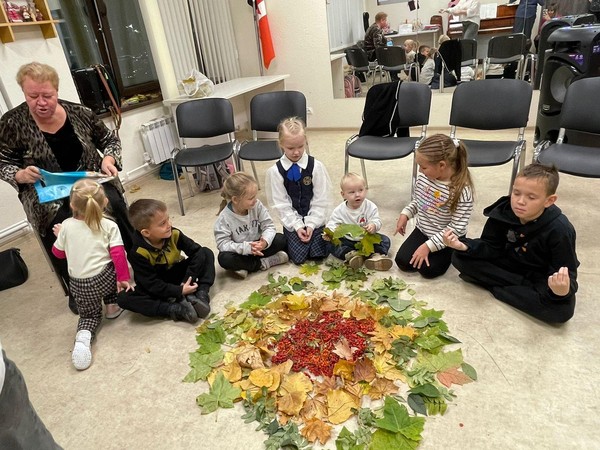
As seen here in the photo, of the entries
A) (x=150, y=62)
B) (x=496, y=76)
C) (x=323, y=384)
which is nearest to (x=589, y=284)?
(x=323, y=384)

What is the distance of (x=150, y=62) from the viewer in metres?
4.48

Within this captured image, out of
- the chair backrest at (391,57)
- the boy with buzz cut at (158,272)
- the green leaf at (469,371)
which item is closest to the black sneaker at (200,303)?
the boy with buzz cut at (158,272)

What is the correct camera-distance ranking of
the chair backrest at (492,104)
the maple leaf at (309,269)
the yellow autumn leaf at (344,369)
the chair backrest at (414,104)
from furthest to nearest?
the chair backrest at (414,104) → the chair backrest at (492,104) → the maple leaf at (309,269) → the yellow autumn leaf at (344,369)

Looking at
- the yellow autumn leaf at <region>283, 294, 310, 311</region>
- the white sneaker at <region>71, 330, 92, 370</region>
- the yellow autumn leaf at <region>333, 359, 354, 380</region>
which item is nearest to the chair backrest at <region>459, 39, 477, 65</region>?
the yellow autumn leaf at <region>283, 294, 310, 311</region>

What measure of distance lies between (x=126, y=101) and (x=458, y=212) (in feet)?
11.1

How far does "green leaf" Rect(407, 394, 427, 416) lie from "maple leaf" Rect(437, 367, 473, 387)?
0.42 ft

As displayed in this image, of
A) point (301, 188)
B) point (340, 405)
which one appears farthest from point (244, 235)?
point (340, 405)

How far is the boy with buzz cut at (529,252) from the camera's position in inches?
69.9

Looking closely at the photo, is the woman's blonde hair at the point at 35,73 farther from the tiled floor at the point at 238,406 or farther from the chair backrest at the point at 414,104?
the chair backrest at the point at 414,104

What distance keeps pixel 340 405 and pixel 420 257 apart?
96cm

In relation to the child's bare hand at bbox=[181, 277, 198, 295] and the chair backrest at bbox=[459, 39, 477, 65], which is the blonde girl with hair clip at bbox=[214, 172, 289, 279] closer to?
the child's bare hand at bbox=[181, 277, 198, 295]

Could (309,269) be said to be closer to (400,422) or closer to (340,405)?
(340,405)

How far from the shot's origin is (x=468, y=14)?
4.14 m

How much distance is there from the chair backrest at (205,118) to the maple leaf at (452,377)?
2704 mm
